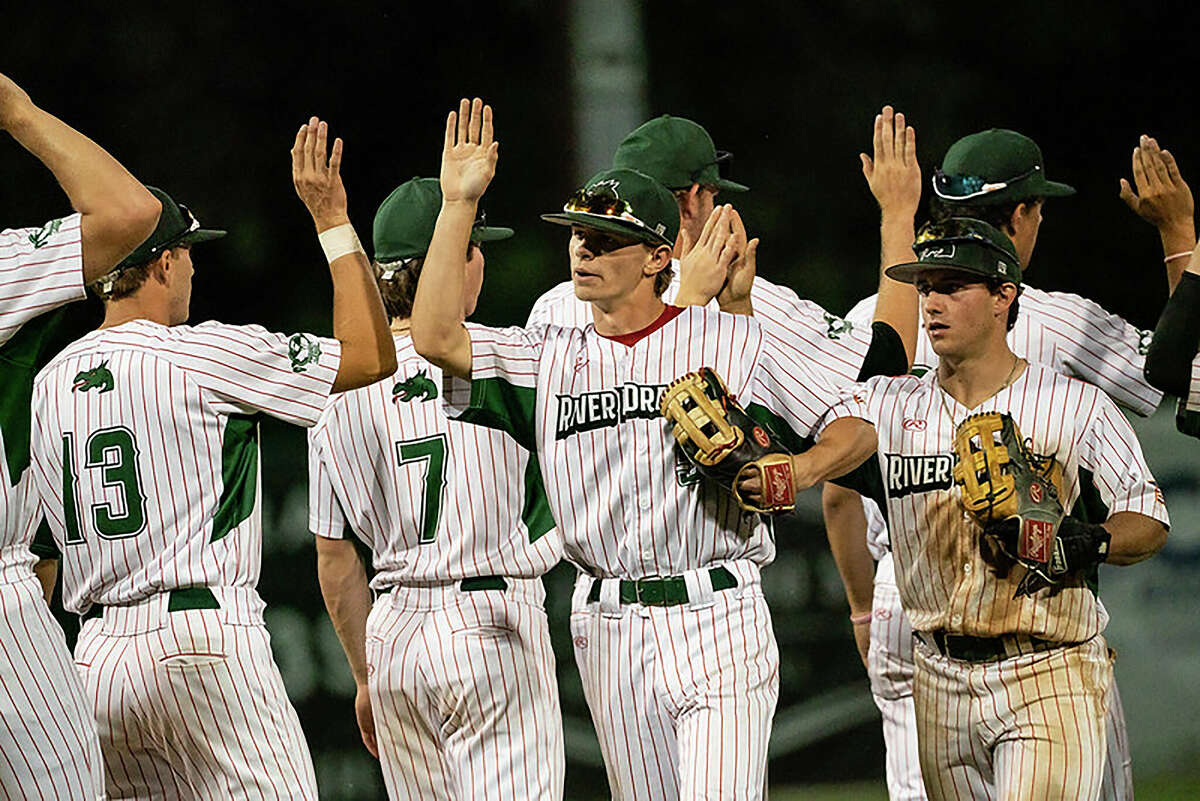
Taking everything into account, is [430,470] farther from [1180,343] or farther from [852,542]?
[1180,343]

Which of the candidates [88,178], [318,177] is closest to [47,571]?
[318,177]

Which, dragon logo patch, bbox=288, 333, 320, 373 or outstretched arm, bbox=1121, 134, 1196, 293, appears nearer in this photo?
dragon logo patch, bbox=288, 333, 320, 373

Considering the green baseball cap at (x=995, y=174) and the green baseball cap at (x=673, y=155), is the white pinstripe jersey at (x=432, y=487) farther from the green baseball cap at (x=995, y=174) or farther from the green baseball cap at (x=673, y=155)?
the green baseball cap at (x=995, y=174)

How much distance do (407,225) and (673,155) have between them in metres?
0.95

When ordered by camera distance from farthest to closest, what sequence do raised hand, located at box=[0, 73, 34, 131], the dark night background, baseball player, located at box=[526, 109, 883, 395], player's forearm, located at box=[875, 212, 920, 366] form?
the dark night background < baseball player, located at box=[526, 109, 883, 395] < player's forearm, located at box=[875, 212, 920, 366] < raised hand, located at box=[0, 73, 34, 131]

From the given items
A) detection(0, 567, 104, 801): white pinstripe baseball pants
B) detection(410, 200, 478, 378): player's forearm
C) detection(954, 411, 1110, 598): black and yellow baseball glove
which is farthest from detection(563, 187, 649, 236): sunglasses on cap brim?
detection(0, 567, 104, 801): white pinstripe baseball pants

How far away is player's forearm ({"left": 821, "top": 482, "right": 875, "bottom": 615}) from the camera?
5535mm

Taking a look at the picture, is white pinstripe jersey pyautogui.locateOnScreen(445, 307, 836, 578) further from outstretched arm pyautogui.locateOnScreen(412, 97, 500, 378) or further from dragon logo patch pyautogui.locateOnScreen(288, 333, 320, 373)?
dragon logo patch pyautogui.locateOnScreen(288, 333, 320, 373)

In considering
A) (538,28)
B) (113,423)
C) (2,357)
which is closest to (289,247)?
(538,28)

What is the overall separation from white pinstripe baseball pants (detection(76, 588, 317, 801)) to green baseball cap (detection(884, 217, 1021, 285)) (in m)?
1.88

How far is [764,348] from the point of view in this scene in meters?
4.47

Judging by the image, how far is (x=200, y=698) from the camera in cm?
430

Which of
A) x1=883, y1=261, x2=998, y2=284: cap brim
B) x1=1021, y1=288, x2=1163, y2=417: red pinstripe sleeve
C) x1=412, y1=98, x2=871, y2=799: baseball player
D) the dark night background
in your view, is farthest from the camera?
the dark night background

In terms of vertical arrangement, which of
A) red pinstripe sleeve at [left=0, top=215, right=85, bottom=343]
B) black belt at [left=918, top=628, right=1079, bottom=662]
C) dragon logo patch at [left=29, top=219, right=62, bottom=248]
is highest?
dragon logo patch at [left=29, top=219, right=62, bottom=248]
